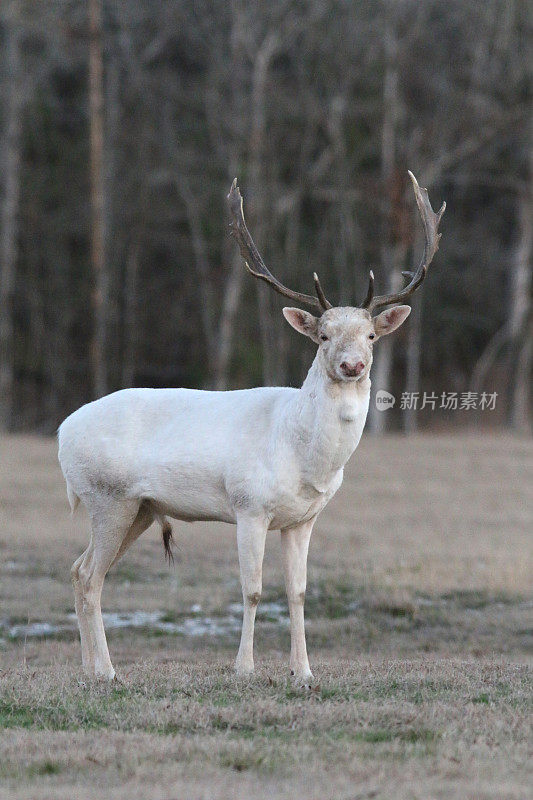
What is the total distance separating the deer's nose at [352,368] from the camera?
7527 millimetres

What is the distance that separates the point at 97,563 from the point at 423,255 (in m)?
2.93

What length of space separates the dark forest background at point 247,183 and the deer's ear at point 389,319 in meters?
21.4

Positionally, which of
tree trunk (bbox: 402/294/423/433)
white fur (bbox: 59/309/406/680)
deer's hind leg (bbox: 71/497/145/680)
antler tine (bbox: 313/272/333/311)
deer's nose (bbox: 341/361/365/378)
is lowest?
tree trunk (bbox: 402/294/423/433)

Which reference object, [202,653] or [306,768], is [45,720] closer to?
[306,768]

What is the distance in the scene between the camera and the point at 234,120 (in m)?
32.2

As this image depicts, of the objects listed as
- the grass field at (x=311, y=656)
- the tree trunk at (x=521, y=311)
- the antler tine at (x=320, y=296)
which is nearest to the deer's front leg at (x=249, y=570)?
the grass field at (x=311, y=656)

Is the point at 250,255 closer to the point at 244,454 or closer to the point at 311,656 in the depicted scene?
the point at 244,454

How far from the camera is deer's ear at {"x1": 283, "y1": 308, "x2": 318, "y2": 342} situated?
26.1 feet

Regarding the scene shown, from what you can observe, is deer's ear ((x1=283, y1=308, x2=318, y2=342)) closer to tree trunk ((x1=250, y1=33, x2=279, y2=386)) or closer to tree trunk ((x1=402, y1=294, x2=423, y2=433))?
tree trunk ((x1=250, y1=33, x2=279, y2=386))

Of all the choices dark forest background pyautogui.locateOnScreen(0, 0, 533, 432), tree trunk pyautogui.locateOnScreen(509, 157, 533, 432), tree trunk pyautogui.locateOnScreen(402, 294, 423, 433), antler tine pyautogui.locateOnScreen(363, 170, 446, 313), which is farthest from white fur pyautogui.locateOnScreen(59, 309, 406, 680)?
tree trunk pyautogui.locateOnScreen(509, 157, 533, 432)

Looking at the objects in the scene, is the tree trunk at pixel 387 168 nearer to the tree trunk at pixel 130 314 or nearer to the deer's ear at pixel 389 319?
the tree trunk at pixel 130 314

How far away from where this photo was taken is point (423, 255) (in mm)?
8406

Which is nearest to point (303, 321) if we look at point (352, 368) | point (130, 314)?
point (352, 368)

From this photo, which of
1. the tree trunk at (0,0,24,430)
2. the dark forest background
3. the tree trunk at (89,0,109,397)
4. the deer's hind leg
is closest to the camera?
the deer's hind leg
